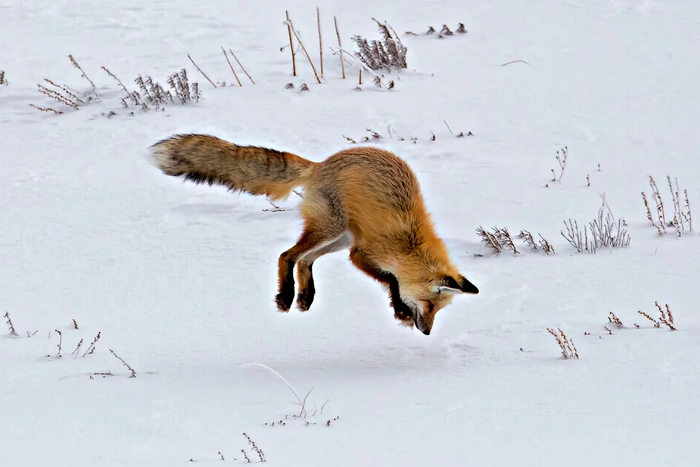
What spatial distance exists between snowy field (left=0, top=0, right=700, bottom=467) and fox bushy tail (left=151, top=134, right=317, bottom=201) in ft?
3.49

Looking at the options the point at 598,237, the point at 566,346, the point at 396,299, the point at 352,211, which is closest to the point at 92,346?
the point at 352,211

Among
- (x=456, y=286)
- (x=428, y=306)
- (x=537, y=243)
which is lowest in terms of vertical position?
(x=537, y=243)

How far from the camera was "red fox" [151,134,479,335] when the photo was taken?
241 inches

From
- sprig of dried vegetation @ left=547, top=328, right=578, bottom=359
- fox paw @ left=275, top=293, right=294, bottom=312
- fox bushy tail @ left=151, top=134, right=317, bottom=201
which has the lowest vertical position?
fox paw @ left=275, top=293, right=294, bottom=312

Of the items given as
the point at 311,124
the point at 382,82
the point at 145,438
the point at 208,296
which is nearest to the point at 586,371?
the point at 145,438

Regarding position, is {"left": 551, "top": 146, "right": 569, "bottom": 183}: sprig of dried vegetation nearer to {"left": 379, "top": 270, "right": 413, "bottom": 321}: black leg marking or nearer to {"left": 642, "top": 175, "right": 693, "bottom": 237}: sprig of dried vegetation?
{"left": 642, "top": 175, "right": 693, "bottom": 237}: sprig of dried vegetation

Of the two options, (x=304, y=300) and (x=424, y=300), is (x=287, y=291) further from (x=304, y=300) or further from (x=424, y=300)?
(x=424, y=300)

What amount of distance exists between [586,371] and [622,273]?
2085 millimetres

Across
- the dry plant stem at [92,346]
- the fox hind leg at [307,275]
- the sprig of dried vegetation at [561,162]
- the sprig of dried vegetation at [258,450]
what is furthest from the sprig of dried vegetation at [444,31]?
the sprig of dried vegetation at [258,450]

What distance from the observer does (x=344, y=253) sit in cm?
839

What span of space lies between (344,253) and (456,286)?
2.88m

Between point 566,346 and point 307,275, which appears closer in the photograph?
point 566,346

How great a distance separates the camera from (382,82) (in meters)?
11.9

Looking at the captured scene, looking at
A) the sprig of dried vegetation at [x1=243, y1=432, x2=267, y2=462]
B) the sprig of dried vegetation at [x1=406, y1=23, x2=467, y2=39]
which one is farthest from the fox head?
the sprig of dried vegetation at [x1=406, y1=23, x2=467, y2=39]
